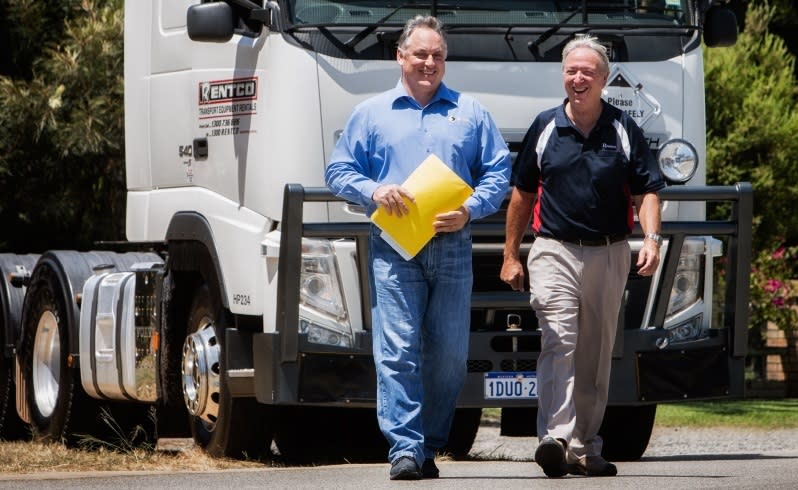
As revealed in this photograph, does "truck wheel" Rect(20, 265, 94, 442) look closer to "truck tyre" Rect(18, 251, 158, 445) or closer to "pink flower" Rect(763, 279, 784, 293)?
"truck tyre" Rect(18, 251, 158, 445)

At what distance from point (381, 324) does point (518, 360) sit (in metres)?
1.55

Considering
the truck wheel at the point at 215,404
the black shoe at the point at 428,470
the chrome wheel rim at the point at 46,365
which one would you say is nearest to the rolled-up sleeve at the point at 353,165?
the black shoe at the point at 428,470

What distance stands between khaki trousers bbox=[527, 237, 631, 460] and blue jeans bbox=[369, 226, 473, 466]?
0.42 m

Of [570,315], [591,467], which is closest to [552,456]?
[591,467]

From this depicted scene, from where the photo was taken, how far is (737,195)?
9.27m

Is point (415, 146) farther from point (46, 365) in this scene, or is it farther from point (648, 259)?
point (46, 365)

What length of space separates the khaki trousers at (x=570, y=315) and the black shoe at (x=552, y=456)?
0.12 m

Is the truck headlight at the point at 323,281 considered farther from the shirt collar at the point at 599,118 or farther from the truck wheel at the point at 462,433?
the truck wheel at the point at 462,433

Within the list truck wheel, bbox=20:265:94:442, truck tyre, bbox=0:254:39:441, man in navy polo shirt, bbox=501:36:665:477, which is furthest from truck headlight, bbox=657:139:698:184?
truck tyre, bbox=0:254:39:441

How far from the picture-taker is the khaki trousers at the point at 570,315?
26.5ft

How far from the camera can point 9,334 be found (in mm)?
13148

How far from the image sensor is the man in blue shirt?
25.4ft

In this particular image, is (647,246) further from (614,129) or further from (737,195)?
(737,195)

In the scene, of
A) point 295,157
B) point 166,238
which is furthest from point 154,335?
point 295,157
